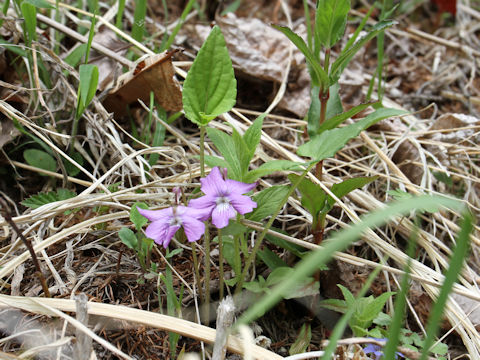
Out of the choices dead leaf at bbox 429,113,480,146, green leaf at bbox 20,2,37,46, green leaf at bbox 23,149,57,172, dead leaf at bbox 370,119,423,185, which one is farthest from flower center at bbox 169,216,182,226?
dead leaf at bbox 429,113,480,146

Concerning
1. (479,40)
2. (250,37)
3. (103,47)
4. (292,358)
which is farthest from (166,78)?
(479,40)

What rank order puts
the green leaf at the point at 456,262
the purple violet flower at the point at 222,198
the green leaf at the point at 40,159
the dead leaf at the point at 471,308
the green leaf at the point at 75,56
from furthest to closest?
1. the green leaf at the point at 75,56
2. the green leaf at the point at 40,159
3. the dead leaf at the point at 471,308
4. the purple violet flower at the point at 222,198
5. the green leaf at the point at 456,262

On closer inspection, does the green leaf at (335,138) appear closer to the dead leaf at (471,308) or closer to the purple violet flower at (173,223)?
the purple violet flower at (173,223)

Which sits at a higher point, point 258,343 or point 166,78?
point 166,78

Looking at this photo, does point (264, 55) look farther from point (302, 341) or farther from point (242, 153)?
point (302, 341)

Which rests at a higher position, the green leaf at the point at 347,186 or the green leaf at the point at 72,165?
the green leaf at the point at 347,186

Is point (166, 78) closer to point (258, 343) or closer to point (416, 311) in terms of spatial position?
point (258, 343)

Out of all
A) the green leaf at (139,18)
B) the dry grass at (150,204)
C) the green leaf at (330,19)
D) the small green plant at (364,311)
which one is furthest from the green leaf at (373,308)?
the green leaf at (139,18)
